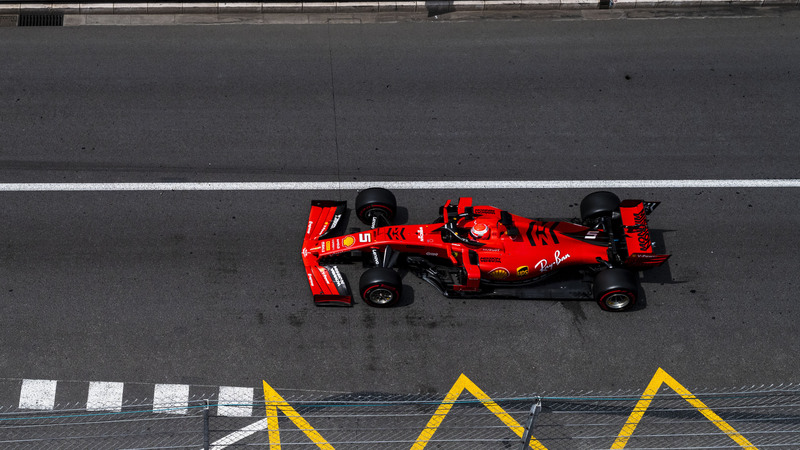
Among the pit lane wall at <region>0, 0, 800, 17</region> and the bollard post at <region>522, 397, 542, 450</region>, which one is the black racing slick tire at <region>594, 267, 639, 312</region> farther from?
the pit lane wall at <region>0, 0, 800, 17</region>

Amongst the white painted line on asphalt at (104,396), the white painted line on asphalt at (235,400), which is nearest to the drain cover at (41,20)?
the white painted line on asphalt at (104,396)

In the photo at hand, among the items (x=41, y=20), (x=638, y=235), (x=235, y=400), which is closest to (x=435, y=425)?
(x=235, y=400)

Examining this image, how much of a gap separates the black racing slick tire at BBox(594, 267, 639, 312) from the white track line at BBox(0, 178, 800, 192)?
7.35ft

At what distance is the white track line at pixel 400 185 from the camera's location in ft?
41.2

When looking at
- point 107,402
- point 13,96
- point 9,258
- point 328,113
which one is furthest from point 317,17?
point 107,402

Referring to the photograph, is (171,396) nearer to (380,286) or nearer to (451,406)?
(380,286)

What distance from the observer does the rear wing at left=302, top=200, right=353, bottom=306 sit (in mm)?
11000

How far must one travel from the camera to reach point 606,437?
9969 mm

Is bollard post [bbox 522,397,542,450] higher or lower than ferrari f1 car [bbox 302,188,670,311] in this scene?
lower

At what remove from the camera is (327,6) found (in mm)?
15102

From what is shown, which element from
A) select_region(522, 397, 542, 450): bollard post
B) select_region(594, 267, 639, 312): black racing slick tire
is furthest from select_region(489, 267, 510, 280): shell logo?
select_region(522, 397, 542, 450): bollard post

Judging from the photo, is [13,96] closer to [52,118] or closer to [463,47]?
[52,118]

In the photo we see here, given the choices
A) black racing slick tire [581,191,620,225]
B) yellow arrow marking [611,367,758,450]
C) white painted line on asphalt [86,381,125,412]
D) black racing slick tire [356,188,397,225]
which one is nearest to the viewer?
yellow arrow marking [611,367,758,450]

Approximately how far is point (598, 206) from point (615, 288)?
1.42 m
